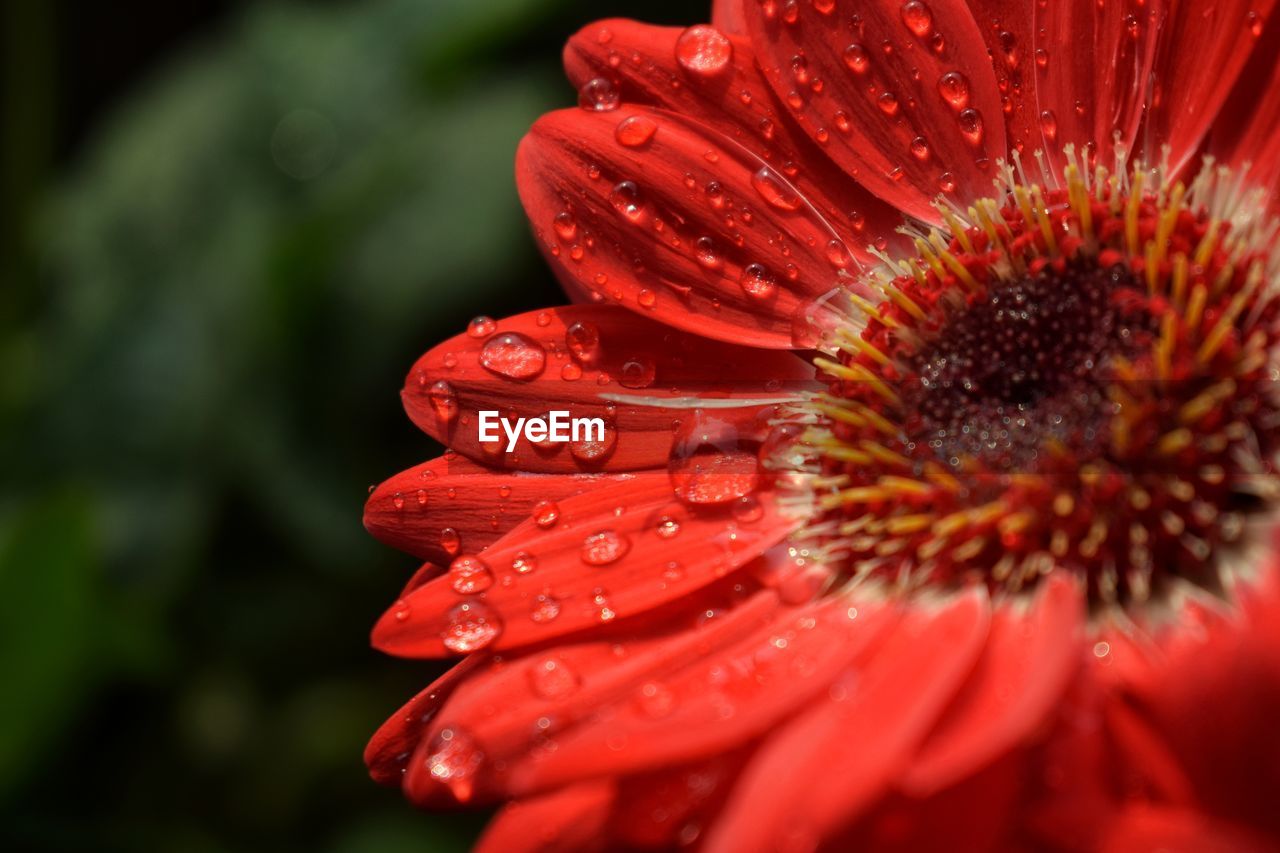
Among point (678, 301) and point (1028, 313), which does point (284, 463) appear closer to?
point (678, 301)

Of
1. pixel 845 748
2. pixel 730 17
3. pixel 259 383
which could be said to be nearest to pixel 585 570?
pixel 845 748

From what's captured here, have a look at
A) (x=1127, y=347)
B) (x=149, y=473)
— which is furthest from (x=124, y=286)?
A: (x=1127, y=347)

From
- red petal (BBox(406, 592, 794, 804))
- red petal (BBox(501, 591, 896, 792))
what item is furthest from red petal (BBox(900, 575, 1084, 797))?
red petal (BBox(406, 592, 794, 804))

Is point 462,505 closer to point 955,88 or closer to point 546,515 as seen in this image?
point 546,515

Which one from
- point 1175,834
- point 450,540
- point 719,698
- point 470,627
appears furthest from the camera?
point 450,540

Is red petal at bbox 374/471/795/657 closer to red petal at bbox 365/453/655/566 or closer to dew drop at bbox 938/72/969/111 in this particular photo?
red petal at bbox 365/453/655/566

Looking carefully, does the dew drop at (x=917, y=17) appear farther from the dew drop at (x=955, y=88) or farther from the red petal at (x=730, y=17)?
the red petal at (x=730, y=17)
